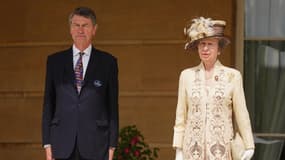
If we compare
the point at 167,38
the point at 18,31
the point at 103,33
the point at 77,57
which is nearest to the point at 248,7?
the point at 167,38

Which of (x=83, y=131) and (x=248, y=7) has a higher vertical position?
(x=248, y=7)

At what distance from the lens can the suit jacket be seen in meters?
5.45

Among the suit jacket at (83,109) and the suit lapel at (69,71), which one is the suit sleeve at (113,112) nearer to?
the suit jacket at (83,109)

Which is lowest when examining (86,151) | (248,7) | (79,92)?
(86,151)

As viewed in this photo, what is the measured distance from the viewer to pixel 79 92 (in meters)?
5.49

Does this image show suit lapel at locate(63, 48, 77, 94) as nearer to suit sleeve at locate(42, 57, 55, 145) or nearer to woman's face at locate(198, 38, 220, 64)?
suit sleeve at locate(42, 57, 55, 145)

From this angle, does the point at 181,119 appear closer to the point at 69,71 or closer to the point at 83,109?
the point at 83,109

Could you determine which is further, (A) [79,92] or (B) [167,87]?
(B) [167,87]

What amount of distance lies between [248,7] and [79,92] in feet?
10.1

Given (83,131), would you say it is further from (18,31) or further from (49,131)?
(18,31)

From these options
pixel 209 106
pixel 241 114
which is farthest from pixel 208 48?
pixel 241 114

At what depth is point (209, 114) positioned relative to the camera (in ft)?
17.1

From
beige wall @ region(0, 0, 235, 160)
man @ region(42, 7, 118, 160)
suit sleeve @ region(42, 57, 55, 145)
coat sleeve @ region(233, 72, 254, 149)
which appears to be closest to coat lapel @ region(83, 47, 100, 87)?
man @ region(42, 7, 118, 160)

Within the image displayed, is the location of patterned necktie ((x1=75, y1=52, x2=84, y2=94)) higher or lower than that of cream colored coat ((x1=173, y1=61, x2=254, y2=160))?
higher
